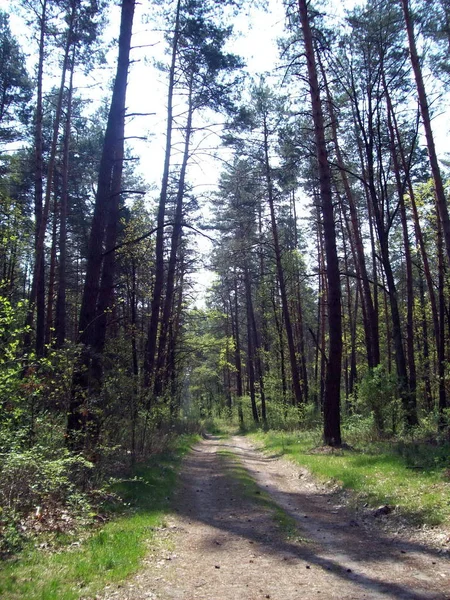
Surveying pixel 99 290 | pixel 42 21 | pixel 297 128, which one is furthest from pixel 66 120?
pixel 99 290

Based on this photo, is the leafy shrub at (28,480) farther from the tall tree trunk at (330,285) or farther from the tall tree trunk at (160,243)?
the tall tree trunk at (160,243)

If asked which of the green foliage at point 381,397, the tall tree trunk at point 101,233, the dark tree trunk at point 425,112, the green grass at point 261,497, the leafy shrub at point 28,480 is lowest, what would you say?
the green grass at point 261,497

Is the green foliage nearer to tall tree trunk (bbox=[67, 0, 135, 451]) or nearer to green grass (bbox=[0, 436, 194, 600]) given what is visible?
green grass (bbox=[0, 436, 194, 600])

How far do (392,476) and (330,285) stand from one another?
5.85 metres

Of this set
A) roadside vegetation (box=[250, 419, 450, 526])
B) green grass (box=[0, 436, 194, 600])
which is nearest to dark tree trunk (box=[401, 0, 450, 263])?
roadside vegetation (box=[250, 419, 450, 526])

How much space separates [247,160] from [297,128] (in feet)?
25.8

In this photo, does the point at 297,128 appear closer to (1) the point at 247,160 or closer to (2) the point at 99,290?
(1) the point at 247,160

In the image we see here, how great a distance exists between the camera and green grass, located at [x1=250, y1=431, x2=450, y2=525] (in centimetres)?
663

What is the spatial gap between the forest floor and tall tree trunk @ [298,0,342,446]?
12.4 ft

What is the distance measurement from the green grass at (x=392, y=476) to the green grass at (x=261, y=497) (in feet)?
4.63

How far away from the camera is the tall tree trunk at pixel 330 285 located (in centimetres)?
1276

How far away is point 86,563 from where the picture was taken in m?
5.00

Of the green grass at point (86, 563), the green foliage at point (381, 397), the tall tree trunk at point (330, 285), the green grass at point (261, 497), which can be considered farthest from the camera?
the tall tree trunk at point (330, 285)

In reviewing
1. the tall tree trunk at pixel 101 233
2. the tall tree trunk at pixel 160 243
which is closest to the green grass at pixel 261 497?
the tall tree trunk at pixel 101 233
